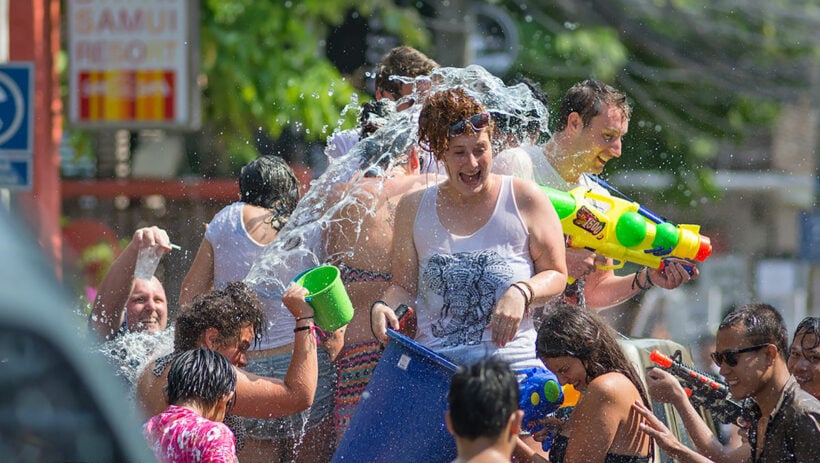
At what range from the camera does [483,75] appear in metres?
5.07

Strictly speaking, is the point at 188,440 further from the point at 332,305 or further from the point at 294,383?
the point at 332,305

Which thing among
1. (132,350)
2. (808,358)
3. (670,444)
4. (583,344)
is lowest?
(132,350)

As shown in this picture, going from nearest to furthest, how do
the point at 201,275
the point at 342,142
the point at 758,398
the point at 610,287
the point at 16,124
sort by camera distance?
1. the point at 758,398
2. the point at 201,275
3. the point at 342,142
4. the point at 610,287
5. the point at 16,124

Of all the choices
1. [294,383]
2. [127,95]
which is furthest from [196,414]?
[127,95]

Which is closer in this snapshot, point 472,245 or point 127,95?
point 472,245

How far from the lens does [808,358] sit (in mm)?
4621

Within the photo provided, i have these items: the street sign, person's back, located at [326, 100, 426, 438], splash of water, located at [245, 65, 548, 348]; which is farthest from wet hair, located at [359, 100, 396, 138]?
the street sign

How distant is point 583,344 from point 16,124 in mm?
5151

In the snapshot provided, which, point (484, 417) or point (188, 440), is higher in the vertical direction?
point (484, 417)

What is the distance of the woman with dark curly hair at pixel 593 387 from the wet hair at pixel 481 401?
874 millimetres

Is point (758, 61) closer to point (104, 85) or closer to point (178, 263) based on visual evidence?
point (104, 85)

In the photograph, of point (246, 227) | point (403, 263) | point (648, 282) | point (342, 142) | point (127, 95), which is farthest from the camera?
point (127, 95)

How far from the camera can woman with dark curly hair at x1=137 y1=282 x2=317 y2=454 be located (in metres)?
4.22

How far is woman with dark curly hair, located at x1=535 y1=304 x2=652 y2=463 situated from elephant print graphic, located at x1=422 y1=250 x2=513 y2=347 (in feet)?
0.68
